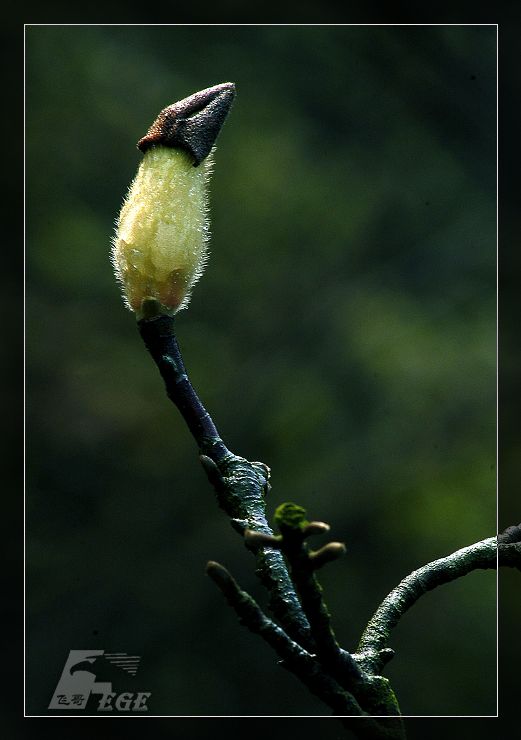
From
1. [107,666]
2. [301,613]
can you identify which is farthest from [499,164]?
[107,666]

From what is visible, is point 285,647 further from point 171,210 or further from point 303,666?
point 171,210

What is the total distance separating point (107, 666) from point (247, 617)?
3.08 ft

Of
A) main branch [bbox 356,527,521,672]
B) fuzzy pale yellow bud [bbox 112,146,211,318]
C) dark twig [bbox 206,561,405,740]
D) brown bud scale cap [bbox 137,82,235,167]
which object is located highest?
brown bud scale cap [bbox 137,82,235,167]

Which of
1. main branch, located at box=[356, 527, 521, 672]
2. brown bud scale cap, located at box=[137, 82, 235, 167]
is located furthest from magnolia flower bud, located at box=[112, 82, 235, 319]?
main branch, located at box=[356, 527, 521, 672]

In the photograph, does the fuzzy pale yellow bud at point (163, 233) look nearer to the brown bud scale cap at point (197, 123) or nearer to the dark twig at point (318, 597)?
the brown bud scale cap at point (197, 123)

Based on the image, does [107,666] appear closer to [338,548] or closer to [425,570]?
[425,570]

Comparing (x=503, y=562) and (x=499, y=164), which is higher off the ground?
(x=499, y=164)

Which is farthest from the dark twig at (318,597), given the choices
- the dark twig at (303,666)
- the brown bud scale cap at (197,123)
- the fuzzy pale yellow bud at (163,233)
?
the brown bud scale cap at (197,123)

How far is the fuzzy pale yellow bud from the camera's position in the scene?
36.1 inches

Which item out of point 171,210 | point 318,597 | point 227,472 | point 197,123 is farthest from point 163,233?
point 318,597

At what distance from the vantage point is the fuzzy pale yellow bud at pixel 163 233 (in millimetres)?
917

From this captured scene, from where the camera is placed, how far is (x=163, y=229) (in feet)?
3.01

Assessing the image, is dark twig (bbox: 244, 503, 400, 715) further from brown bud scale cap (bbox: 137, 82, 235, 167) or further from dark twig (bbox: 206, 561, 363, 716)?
brown bud scale cap (bbox: 137, 82, 235, 167)
